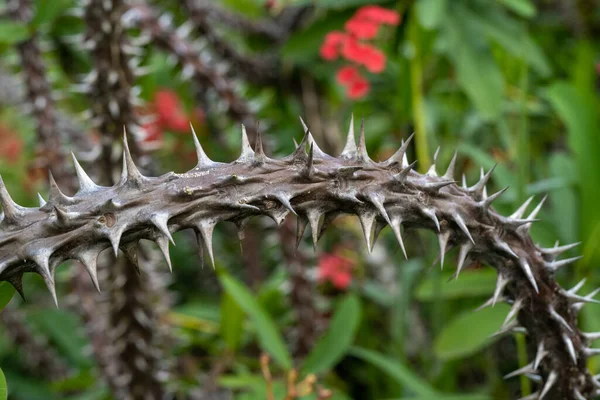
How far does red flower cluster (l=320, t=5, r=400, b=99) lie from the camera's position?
190 centimetres

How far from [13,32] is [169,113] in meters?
1.24

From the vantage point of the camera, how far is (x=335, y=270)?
2.33 metres

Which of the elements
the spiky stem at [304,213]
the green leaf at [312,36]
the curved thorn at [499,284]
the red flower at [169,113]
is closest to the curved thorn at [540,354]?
the spiky stem at [304,213]

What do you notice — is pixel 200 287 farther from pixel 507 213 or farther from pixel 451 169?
pixel 451 169

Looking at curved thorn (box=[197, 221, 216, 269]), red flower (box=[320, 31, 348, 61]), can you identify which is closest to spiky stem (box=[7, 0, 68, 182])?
red flower (box=[320, 31, 348, 61])

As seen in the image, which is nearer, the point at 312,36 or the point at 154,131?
the point at 312,36

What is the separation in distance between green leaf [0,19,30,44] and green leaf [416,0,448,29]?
40.0 inches

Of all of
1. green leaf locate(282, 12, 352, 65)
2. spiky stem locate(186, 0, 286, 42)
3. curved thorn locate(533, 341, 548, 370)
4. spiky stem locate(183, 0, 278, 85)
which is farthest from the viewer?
spiky stem locate(186, 0, 286, 42)

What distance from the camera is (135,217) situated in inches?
27.4

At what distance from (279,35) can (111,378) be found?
160cm

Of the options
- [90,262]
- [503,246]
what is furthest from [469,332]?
[90,262]

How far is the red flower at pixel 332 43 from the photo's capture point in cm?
209

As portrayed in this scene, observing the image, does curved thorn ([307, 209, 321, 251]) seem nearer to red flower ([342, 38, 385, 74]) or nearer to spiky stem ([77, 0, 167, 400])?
spiky stem ([77, 0, 167, 400])

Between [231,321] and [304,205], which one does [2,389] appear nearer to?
[304,205]
